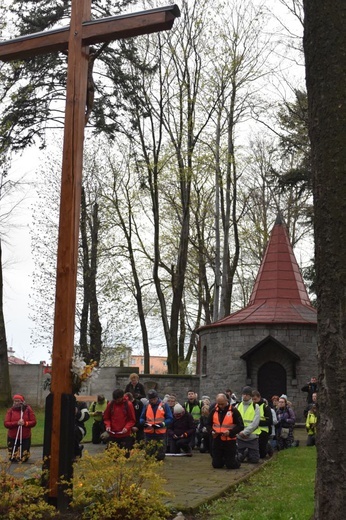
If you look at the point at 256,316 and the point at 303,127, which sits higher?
the point at 303,127

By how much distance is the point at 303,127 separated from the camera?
84.2 ft

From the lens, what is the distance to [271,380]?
25.7 m

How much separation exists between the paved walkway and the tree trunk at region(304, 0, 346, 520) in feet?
7.07

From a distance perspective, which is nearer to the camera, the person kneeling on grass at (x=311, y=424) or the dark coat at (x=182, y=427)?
the dark coat at (x=182, y=427)

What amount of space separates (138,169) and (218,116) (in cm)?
429

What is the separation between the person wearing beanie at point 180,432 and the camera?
1465 centimetres

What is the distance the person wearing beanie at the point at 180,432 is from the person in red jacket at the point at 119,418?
2532 millimetres

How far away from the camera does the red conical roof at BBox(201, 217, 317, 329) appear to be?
2653 cm

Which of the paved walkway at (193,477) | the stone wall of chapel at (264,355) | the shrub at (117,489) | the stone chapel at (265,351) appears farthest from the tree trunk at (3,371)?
the shrub at (117,489)

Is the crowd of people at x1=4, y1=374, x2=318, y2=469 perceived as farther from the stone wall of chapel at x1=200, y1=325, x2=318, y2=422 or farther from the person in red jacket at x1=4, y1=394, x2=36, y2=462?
the stone wall of chapel at x1=200, y1=325, x2=318, y2=422

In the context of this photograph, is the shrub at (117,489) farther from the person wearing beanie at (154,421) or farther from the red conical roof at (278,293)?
the red conical roof at (278,293)

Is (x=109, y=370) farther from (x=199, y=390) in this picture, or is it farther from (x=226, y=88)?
(x=226, y=88)

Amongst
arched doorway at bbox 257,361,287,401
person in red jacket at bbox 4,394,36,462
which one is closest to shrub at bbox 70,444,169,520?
person in red jacket at bbox 4,394,36,462

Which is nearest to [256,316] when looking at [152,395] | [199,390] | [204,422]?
[199,390]
